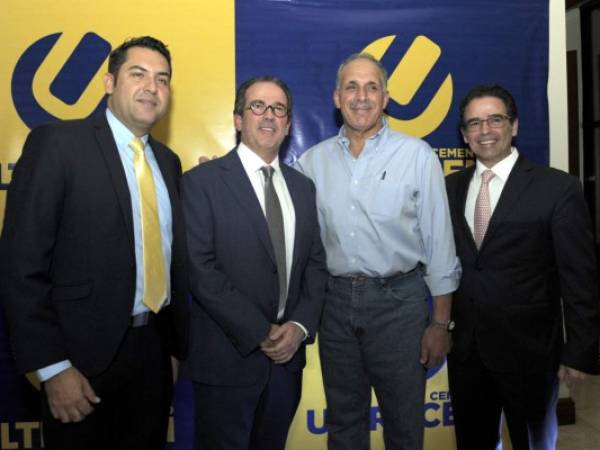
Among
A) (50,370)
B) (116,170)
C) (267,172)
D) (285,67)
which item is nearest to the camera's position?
(50,370)

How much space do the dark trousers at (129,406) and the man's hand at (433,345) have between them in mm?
1012

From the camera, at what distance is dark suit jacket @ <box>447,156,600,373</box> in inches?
73.6

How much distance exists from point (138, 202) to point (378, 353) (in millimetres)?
1106

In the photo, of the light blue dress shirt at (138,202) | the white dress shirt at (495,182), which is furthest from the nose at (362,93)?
the light blue dress shirt at (138,202)

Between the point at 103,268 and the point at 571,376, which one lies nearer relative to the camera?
the point at 103,268

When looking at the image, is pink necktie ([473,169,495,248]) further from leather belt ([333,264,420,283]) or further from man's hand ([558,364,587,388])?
man's hand ([558,364,587,388])

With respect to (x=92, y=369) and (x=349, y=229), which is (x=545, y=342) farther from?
(x=92, y=369)

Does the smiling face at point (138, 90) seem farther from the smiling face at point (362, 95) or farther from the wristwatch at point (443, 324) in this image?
the wristwatch at point (443, 324)

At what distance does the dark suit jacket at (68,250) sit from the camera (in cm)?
141

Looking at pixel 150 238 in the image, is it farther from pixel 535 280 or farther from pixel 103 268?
pixel 535 280

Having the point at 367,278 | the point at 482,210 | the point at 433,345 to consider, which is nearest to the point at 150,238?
the point at 367,278

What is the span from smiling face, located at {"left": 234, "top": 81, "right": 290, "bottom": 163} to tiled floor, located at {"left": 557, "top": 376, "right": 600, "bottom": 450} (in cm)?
260

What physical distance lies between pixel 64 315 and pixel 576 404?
3592 mm

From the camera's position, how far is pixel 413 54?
2.94 metres
